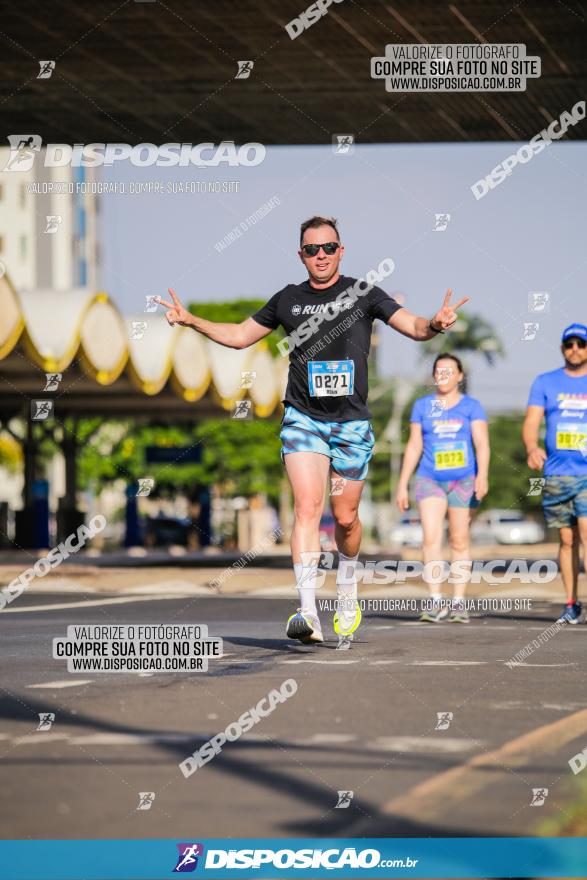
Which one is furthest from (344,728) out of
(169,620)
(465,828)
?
(169,620)

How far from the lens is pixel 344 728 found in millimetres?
5230

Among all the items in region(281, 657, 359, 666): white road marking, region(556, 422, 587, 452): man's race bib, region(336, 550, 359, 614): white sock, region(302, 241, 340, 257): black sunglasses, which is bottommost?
region(281, 657, 359, 666): white road marking

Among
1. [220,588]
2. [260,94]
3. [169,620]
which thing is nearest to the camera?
[169,620]

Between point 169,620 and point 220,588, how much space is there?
5626 mm

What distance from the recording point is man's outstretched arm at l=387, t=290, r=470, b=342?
23.6 feet

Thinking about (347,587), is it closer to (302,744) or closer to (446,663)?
(446,663)

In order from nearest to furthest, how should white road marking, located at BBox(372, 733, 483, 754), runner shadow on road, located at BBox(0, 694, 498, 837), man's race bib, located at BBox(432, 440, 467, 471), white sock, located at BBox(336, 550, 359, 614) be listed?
runner shadow on road, located at BBox(0, 694, 498, 837) < white road marking, located at BBox(372, 733, 483, 754) < white sock, located at BBox(336, 550, 359, 614) < man's race bib, located at BBox(432, 440, 467, 471)

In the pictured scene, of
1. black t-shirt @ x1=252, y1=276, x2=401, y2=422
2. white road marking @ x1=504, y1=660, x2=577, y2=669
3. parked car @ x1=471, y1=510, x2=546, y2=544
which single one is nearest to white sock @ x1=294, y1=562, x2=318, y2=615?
black t-shirt @ x1=252, y1=276, x2=401, y2=422

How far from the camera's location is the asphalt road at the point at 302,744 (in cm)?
384

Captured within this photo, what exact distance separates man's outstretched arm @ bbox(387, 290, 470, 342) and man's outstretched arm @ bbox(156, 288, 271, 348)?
70cm

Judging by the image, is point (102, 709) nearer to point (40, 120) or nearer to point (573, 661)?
point (573, 661)

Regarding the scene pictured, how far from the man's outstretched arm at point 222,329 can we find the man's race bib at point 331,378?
0.39 m

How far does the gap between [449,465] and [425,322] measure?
3813 millimetres

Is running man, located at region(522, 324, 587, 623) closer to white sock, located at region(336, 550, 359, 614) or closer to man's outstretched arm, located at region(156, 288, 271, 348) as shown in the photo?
white sock, located at region(336, 550, 359, 614)
